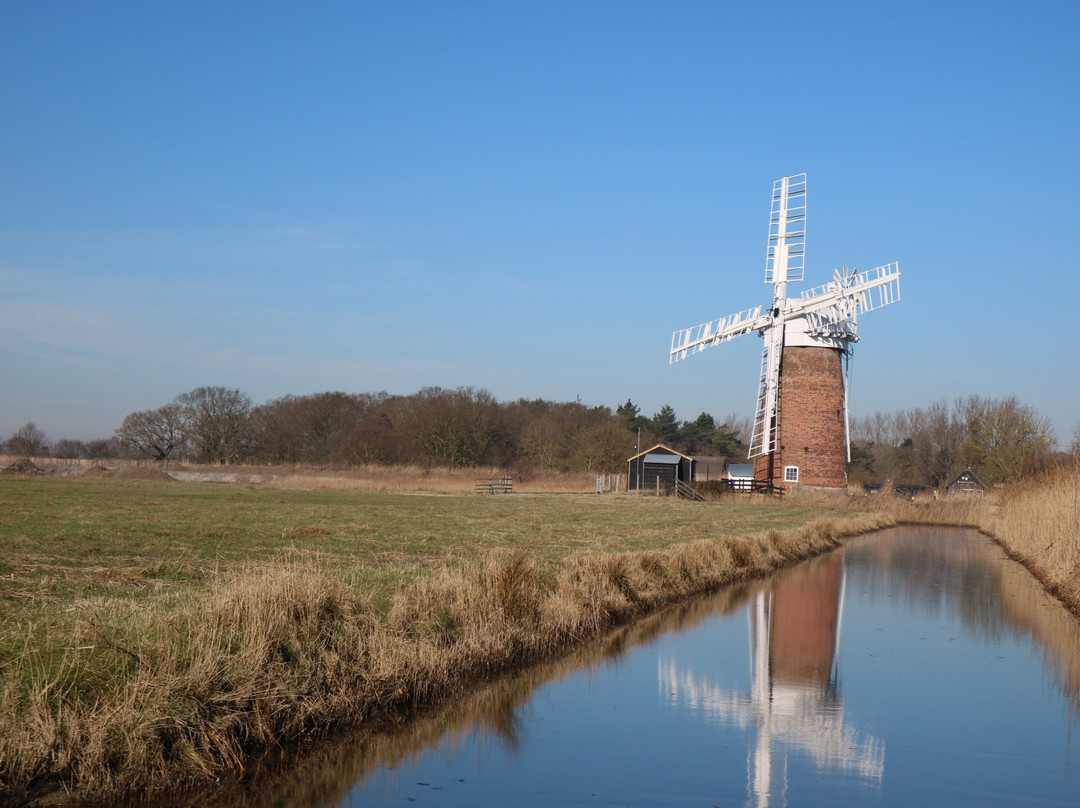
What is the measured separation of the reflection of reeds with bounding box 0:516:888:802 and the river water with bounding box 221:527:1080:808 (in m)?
0.42

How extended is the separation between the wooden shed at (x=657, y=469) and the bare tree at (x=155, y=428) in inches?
2006

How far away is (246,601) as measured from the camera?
28.9 feet

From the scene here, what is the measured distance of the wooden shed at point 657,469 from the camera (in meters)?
62.4

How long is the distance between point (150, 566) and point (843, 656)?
9873 millimetres

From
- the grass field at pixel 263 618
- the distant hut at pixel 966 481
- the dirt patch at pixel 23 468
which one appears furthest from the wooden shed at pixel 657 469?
the dirt patch at pixel 23 468

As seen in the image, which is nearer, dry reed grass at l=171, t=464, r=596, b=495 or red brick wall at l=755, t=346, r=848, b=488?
red brick wall at l=755, t=346, r=848, b=488

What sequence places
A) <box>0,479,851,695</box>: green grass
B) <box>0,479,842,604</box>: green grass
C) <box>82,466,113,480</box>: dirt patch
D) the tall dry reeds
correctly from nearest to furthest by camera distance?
<box>0,479,851,695</box>: green grass, <box>0,479,842,604</box>: green grass, the tall dry reeds, <box>82,466,113,480</box>: dirt patch

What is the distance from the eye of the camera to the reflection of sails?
9.07 meters

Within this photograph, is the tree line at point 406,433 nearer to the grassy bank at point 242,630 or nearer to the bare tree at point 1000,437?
the bare tree at point 1000,437

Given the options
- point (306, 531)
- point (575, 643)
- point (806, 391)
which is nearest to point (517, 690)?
point (575, 643)

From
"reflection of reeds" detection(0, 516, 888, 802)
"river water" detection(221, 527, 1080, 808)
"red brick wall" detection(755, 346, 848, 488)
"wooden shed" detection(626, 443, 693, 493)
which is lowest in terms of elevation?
"river water" detection(221, 527, 1080, 808)

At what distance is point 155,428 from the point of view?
96125 mm

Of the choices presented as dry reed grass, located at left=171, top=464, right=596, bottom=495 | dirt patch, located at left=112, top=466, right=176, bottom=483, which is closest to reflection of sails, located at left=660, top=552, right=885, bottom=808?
dry reed grass, located at left=171, top=464, right=596, bottom=495

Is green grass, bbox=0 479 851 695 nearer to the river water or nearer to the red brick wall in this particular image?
the river water
